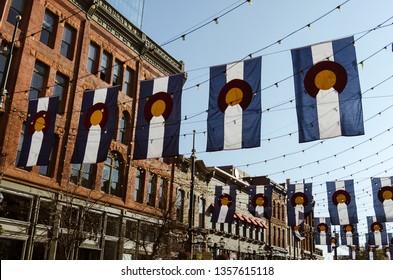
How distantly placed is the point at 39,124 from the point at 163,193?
1675 cm

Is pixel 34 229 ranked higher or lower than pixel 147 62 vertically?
lower

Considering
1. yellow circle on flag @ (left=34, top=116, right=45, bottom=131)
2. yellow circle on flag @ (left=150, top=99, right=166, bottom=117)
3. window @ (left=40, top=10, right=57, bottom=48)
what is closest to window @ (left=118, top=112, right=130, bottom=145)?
window @ (left=40, top=10, right=57, bottom=48)

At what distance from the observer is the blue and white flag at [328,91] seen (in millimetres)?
10508

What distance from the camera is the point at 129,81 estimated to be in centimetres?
2884

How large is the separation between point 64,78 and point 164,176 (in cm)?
1179

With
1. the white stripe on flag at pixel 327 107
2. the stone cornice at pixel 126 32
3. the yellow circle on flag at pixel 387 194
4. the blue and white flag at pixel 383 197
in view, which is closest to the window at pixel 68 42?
the stone cornice at pixel 126 32

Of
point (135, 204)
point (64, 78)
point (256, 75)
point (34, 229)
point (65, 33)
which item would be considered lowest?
point (34, 229)

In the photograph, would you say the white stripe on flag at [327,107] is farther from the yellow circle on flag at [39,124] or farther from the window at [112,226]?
the window at [112,226]

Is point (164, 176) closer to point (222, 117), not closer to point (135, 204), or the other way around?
point (135, 204)

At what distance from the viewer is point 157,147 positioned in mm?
13336

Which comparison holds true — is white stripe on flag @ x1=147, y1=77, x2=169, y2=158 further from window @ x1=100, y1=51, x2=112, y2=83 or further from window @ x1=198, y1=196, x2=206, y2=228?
window @ x1=198, y1=196, x2=206, y2=228

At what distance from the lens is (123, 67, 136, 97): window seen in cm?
2839

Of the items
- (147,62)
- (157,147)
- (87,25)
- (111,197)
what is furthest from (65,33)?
(157,147)

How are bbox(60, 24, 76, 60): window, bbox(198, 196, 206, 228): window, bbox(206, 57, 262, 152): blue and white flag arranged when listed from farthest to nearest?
bbox(198, 196, 206, 228): window → bbox(60, 24, 76, 60): window → bbox(206, 57, 262, 152): blue and white flag
